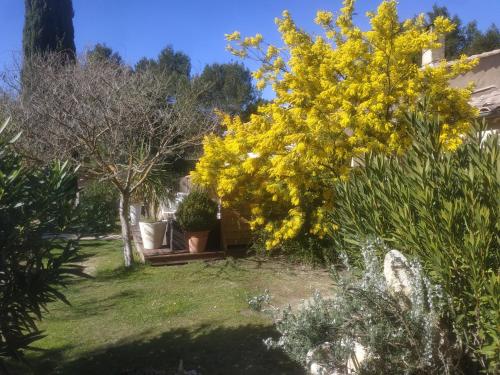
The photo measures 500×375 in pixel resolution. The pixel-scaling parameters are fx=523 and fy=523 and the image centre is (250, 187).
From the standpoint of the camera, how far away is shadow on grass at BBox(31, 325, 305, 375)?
17.0 ft

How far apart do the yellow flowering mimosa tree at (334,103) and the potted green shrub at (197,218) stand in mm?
1247

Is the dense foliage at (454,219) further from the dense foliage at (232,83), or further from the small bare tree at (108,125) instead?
the dense foliage at (232,83)

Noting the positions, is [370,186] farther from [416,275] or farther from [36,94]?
[36,94]

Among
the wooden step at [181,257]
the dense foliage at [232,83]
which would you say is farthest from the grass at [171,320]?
the dense foliage at [232,83]

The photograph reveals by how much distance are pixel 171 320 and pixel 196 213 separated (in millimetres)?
3502

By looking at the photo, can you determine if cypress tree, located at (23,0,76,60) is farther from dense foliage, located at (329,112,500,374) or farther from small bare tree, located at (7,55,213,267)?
dense foliage, located at (329,112,500,374)

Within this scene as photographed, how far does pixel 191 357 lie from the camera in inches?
215

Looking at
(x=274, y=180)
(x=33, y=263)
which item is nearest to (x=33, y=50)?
(x=274, y=180)

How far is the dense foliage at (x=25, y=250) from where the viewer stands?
4129 millimetres

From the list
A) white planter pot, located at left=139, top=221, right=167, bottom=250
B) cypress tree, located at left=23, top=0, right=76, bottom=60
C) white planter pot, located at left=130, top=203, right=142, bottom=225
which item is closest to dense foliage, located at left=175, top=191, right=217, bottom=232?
white planter pot, located at left=139, top=221, right=167, bottom=250

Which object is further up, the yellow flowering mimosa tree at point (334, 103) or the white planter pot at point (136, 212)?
the yellow flowering mimosa tree at point (334, 103)

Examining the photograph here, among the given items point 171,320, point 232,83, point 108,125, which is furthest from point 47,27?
point 171,320

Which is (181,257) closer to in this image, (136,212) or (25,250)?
(136,212)

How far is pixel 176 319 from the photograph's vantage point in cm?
671
